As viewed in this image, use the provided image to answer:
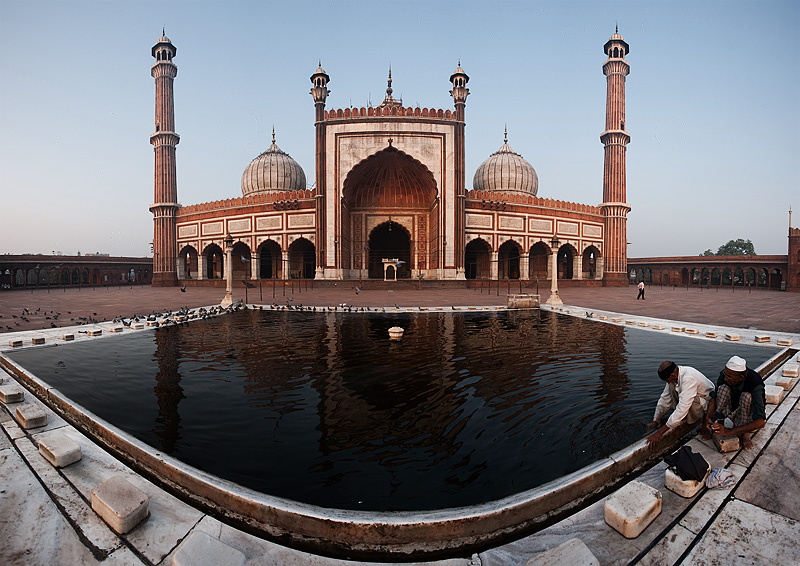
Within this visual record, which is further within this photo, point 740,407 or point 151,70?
point 151,70

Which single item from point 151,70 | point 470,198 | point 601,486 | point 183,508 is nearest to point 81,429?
point 183,508

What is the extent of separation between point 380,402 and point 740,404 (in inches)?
136

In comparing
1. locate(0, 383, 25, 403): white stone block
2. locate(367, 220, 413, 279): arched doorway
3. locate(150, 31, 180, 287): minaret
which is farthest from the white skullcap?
locate(150, 31, 180, 287): minaret

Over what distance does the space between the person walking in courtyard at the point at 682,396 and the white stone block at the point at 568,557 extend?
180 centimetres

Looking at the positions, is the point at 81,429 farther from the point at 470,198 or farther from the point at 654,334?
the point at 470,198

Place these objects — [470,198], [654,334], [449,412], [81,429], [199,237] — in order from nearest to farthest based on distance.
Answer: [81,429] → [449,412] → [654,334] → [470,198] → [199,237]

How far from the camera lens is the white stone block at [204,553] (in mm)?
1869

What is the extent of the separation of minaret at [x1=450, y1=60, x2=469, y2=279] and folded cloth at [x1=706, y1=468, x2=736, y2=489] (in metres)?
25.7

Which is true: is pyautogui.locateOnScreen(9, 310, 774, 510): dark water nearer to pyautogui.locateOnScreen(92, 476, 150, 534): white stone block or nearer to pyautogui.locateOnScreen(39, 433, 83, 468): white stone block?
pyautogui.locateOnScreen(39, 433, 83, 468): white stone block

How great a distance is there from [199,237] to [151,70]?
15.1m

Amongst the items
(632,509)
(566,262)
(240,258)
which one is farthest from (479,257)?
(632,509)

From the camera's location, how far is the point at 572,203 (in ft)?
116

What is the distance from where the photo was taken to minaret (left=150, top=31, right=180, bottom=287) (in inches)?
1305

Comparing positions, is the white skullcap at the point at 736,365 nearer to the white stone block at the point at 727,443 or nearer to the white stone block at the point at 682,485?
the white stone block at the point at 727,443
